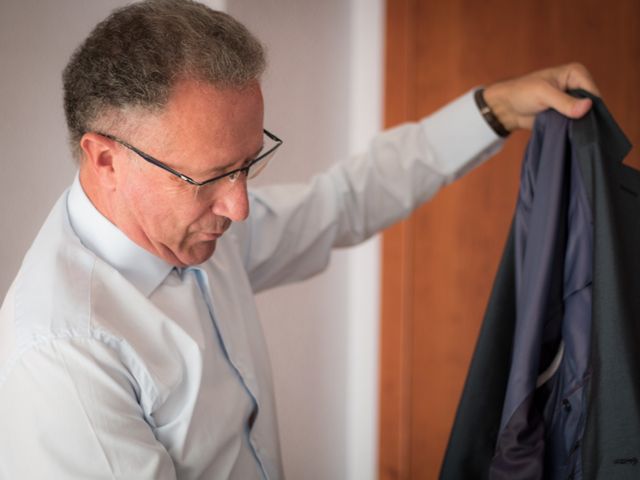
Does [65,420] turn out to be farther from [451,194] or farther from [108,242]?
[451,194]

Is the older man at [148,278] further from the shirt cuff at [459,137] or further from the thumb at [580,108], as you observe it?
the shirt cuff at [459,137]

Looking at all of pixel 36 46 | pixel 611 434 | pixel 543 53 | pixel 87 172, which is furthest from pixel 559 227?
pixel 543 53

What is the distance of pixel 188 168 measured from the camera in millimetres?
917

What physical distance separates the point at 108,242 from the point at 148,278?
83 mm

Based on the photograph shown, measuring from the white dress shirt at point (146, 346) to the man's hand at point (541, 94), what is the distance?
0.21ft

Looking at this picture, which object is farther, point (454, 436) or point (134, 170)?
point (454, 436)

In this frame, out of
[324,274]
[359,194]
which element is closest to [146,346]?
[359,194]

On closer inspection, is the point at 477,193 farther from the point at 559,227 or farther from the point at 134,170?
the point at 134,170

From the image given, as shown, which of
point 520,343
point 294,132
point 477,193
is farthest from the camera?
point 477,193

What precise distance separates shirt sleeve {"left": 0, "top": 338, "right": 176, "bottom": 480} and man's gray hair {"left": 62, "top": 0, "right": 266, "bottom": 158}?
0.32 m

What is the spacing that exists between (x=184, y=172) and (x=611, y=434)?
0.72 metres

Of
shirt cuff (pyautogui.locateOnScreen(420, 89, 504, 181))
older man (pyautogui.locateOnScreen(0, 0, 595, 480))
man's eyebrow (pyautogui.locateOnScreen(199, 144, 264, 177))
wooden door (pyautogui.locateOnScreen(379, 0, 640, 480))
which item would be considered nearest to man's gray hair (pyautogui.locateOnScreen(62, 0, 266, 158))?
older man (pyautogui.locateOnScreen(0, 0, 595, 480))

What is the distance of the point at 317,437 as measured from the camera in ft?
7.38

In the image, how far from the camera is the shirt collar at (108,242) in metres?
0.99
